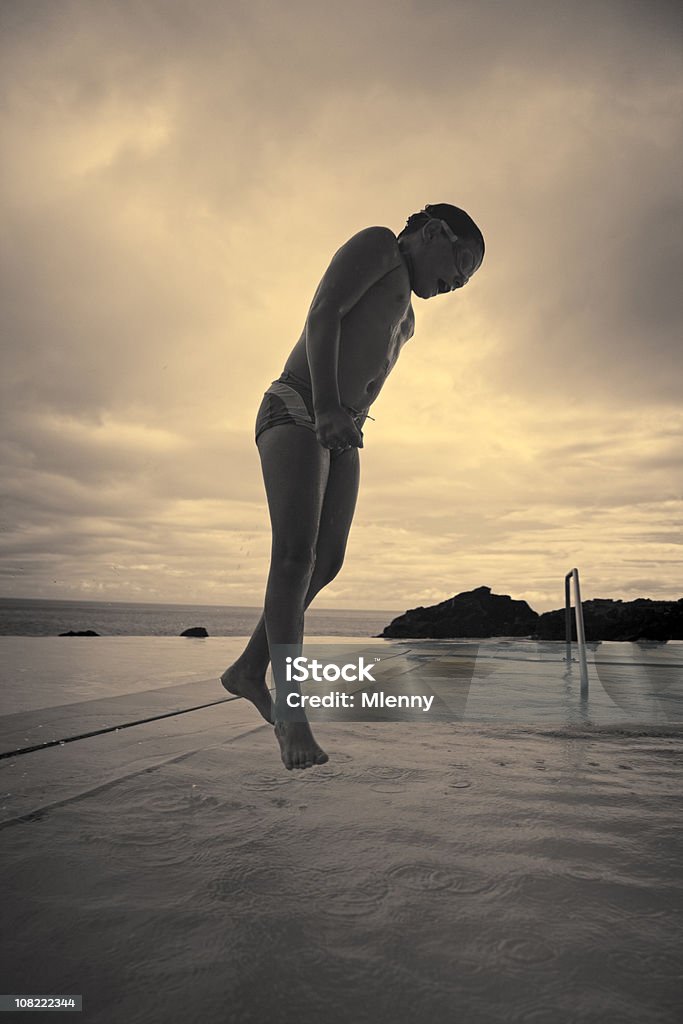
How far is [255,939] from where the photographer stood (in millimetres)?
725

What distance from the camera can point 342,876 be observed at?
0.90 meters

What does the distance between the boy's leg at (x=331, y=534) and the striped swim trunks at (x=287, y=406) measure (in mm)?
189

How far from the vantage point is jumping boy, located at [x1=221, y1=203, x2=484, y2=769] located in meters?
1.75

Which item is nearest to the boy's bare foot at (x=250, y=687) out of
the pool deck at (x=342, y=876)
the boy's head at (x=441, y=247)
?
the pool deck at (x=342, y=876)

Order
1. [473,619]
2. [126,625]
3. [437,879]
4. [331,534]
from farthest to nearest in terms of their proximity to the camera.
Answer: [126,625] → [473,619] → [331,534] → [437,879]

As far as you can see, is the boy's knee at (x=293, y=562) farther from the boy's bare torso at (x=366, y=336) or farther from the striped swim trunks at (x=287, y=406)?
the boy's bare torso at (x=366, y=336)

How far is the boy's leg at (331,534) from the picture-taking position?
2.02 m

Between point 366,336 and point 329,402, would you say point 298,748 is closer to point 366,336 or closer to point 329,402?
point 329,402

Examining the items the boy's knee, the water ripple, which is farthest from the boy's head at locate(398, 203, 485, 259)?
the water ripple

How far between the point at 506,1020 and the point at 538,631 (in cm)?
1289

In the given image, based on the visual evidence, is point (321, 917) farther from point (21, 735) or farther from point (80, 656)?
point (80, 656)

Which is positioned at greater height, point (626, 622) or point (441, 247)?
point (441, 247)

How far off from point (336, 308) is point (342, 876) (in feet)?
4.69

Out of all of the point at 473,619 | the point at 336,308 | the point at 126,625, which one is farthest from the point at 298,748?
the point at 126,625
